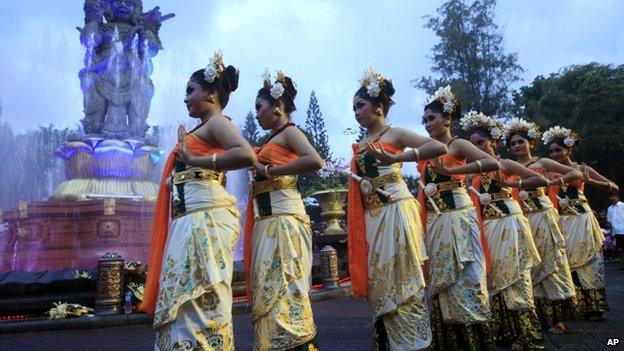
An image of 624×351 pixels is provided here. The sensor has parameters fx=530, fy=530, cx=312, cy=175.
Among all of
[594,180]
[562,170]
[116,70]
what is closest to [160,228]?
[562,170]

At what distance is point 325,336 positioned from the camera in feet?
20.4

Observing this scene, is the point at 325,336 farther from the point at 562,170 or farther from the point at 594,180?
the point at 594,180

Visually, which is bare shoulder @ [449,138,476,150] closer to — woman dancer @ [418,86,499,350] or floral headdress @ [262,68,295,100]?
woman dancer @ [418,86,499,350]

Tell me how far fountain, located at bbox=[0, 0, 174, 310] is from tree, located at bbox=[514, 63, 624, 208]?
66.8ft

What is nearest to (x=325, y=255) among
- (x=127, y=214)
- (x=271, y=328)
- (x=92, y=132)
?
(x=127, y=214)

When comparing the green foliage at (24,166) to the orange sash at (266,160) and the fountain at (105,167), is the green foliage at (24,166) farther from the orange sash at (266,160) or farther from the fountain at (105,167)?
the orange sash at (266,160)

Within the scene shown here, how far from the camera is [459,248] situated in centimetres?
470

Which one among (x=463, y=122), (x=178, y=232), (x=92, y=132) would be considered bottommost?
(x=178, y=232)

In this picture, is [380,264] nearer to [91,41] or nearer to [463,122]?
[463,122]

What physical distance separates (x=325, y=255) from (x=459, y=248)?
253 inches

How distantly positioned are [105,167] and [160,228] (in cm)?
1609

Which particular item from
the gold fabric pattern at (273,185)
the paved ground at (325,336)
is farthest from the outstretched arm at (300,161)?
the paved ground at (325,336)

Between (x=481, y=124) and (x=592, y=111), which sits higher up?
(x=592, y=111)

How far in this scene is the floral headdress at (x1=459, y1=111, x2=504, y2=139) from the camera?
604 cm
